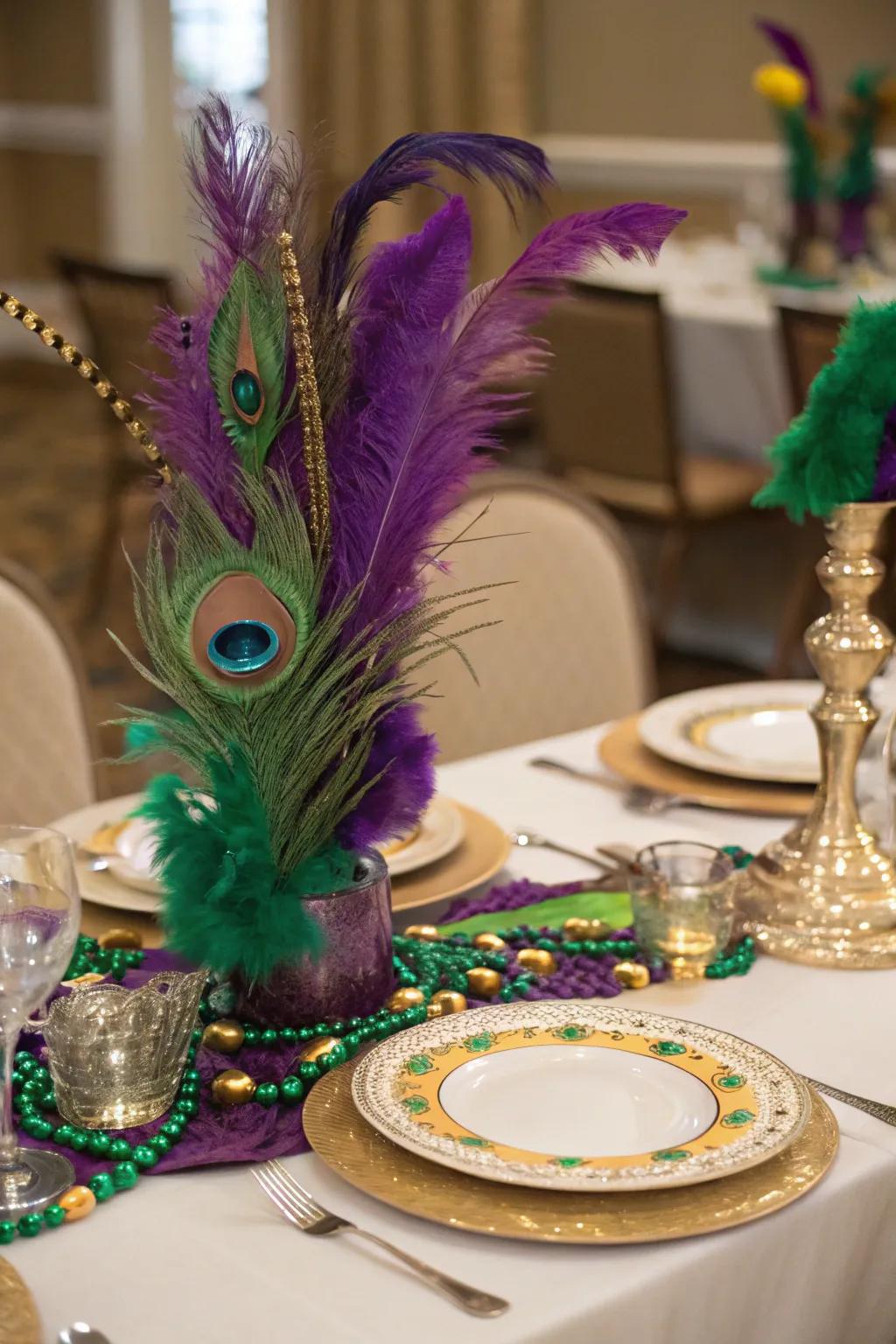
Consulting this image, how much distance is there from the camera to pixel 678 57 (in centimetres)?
627

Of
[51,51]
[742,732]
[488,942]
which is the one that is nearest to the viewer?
[488,942]

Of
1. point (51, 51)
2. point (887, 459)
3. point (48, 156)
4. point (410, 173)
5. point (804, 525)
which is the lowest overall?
point (804, 525)

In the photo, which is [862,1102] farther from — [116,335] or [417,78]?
[417,78]

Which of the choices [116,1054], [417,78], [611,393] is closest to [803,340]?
[611,393]

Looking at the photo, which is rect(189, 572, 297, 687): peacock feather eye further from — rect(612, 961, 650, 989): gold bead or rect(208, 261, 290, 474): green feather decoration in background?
rect(612, 961, 650, 989): gold bead

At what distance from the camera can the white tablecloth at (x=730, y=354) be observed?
12.2 ft

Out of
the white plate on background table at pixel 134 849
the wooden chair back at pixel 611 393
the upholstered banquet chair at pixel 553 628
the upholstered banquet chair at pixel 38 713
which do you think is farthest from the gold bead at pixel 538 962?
the wooden chair back at pixel 611 393

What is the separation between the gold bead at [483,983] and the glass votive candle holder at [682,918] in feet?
0.42

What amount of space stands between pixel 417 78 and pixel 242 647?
649cm

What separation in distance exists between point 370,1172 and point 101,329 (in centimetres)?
403

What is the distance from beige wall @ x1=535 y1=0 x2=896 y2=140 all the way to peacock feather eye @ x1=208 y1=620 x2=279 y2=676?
548cm

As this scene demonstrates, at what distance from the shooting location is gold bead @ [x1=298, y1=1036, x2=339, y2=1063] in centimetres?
95

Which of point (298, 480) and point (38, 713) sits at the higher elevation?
point (298, 480)

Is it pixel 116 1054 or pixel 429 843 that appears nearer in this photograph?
pixel 116 1054
